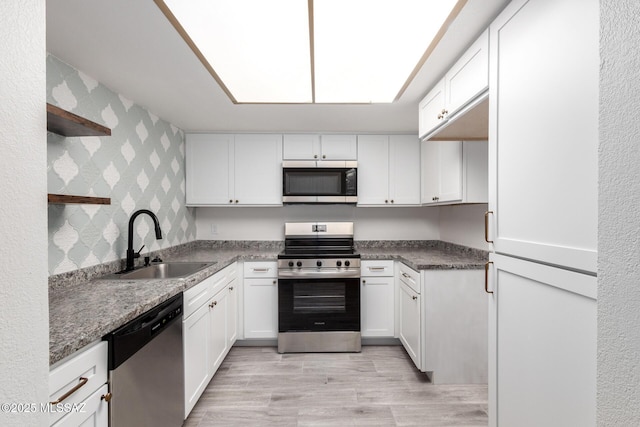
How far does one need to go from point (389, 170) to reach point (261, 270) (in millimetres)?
1732

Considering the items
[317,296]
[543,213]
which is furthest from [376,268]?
[543,213]

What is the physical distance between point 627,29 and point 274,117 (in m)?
2.36

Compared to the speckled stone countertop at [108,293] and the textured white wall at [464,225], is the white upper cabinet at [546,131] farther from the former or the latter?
the textured white wall at [464,225]

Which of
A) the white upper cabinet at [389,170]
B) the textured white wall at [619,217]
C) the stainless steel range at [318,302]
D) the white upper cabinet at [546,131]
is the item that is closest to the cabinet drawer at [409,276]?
the stainless steel range at [318,302]

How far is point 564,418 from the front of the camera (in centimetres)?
94

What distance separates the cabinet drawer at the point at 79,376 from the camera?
87cm

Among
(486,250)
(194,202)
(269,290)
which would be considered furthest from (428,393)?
(194,202)

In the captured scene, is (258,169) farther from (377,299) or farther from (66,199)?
(66,199)

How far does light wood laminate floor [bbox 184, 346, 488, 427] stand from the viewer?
1888 mm

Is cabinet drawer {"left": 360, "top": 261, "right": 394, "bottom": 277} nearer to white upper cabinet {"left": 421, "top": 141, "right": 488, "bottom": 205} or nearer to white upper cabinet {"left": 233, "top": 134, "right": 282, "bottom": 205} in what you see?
white upper cabinet {"left": 421, "top": 141, "right": 488, "bottom": 205}

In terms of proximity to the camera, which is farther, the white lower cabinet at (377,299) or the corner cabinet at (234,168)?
the corner cabinet at (234,168)

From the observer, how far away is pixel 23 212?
0.58 m

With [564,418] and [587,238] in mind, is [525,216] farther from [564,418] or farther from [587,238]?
[564,418]

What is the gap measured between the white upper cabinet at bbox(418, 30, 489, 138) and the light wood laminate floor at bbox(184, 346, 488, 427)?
190 centimetres
